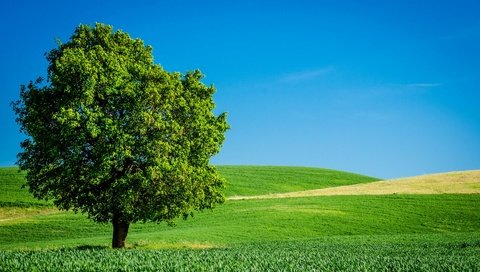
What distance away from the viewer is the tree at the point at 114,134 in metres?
31.8

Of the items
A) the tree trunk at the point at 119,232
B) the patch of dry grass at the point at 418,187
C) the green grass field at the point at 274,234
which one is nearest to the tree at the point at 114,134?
the tree trunk at the point at 119,232

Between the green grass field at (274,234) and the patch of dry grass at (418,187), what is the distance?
18.4ft

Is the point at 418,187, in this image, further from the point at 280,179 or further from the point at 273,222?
the point at 273,222

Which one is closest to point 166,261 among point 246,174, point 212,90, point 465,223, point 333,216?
point 212,90

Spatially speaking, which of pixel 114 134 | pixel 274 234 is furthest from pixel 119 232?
pixel 274 234

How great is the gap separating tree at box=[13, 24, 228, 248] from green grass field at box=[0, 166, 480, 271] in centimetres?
378

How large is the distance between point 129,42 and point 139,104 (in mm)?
6355

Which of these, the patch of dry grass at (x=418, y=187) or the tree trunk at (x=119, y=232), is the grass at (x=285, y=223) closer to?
the patch of dry grass at (x=418, y=187)

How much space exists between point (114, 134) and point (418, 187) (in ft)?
211

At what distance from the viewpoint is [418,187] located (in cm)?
8231

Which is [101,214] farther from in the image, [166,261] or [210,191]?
[166,261]

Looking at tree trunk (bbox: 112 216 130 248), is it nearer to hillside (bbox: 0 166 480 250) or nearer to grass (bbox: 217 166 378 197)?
hillside (bbox: 0 166 480 250)

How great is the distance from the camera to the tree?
31844 mm

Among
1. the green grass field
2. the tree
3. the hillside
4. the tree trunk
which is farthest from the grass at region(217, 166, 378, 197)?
the tree
